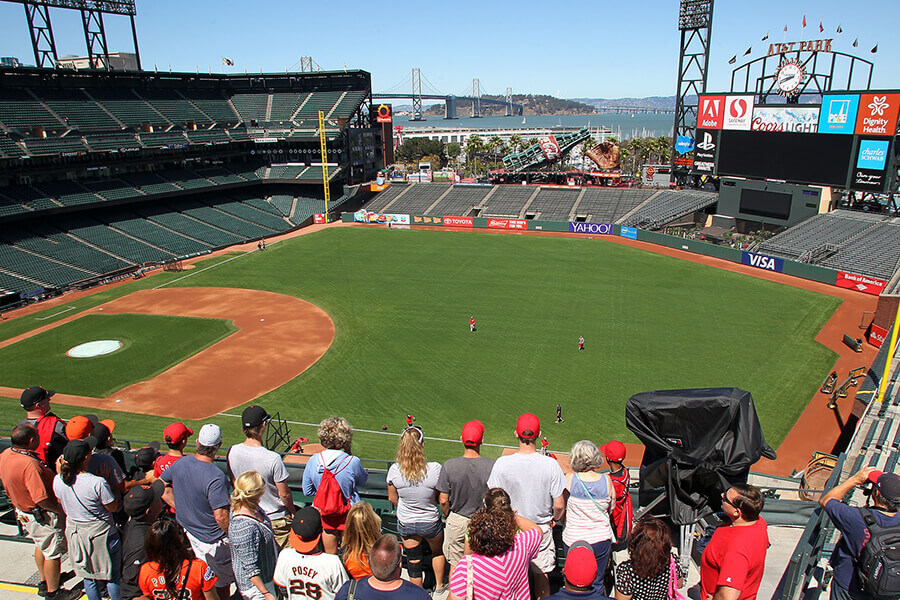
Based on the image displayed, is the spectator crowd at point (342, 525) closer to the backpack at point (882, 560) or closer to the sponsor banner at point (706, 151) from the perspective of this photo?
the backpack at point (882, 560)

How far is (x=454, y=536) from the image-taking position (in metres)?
6.96

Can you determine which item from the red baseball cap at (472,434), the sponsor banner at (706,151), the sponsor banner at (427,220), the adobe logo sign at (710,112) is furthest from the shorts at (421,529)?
the sponsor banner at (427,220)

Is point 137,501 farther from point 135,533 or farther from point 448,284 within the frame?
point 448,284

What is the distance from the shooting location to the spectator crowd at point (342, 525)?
528cm

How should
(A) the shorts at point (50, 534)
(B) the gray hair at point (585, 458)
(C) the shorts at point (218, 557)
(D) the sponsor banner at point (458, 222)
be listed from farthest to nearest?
1. (D) the sponsor banner at point (458, 222)
2. (A) the shorts at point (50, 534)
3. (C) the shorts at point (218, 557)
4. (B) the gray hair at point (585, 458)

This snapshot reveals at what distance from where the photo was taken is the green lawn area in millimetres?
26938

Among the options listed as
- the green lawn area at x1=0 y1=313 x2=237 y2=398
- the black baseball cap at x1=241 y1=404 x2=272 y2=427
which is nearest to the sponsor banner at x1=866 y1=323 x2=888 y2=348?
the black baseball cap at x1=241 y1=404 x2=272 y2=427

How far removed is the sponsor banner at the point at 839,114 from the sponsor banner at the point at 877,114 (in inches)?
16.9

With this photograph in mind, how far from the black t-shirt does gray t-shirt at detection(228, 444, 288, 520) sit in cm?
132

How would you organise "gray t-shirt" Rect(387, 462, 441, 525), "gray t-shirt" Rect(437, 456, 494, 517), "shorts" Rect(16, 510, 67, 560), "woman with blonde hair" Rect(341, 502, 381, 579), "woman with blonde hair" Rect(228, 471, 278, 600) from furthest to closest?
"shorts" Rect(16, 510, 67, 560) < "gray t-shirt" Rect(387, 462, 441, 525) < "gray t-shirt" Rect(437, 456, 494, 517) < "woman with blonde hair" Rect(228, 471, 278, 600) < "woman with blonde hair" Rect(341, 502, 381, 579)

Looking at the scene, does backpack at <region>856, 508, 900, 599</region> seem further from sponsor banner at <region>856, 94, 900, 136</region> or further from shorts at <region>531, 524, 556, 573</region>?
sponsor banner at <region>856, 94, 900, 136</region>

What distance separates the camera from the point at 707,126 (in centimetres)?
5400

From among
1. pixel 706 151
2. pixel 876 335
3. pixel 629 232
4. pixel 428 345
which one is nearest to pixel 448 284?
pixel 428 345

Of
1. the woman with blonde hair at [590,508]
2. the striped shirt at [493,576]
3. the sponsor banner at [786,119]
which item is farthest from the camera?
the sponsor banner at [786,119]
